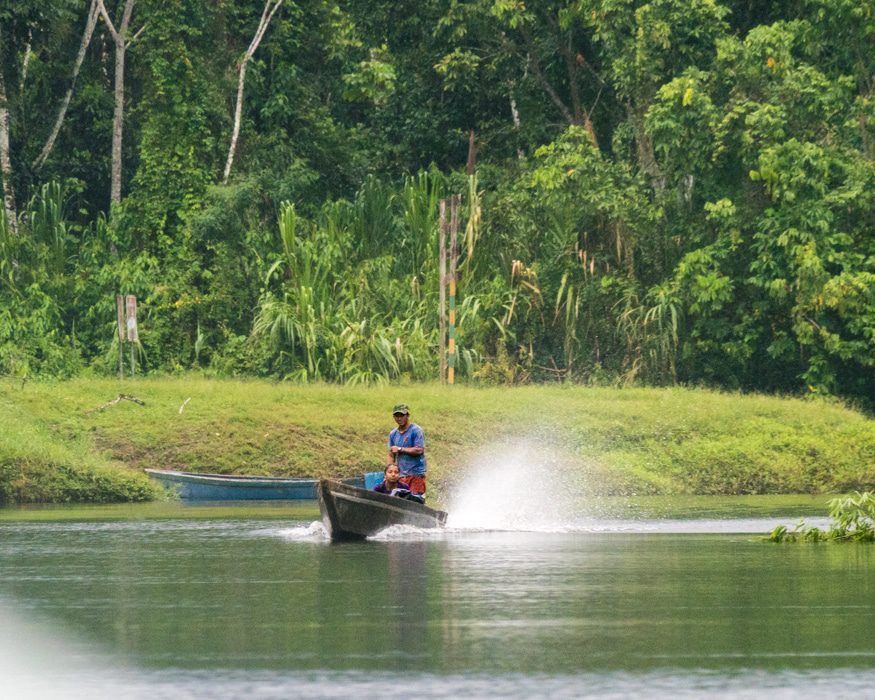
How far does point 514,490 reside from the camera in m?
32.1

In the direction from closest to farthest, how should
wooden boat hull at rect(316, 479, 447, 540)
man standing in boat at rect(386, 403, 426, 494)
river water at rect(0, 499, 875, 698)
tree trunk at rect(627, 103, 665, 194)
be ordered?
river water at rect(0, 499, 875, 698) < wooden boat hull at rect(316, 479, 447, 540) < man standing in boat at rect(386, 403, 426, 494) < tree trunk at rect(627, 103, 665, 194)

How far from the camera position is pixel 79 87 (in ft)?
155

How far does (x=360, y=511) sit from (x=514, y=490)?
10456 millimetres

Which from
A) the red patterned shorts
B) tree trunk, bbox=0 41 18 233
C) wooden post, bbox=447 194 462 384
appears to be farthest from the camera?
tree trunk, bbox=0 41 18 233

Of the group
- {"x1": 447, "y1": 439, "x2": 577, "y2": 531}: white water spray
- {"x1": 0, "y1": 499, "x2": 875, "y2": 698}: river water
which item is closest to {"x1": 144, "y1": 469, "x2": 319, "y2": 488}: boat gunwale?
{"x1": 447, "y1": 439, "x2": 577, "y2": 531}: white water spray

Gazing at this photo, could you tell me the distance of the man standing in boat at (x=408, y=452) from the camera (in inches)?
867

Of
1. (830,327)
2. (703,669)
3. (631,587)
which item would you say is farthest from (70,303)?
(703,669)

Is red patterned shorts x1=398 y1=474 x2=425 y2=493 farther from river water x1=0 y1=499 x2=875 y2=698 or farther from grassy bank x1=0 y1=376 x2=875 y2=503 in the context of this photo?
grassy bank x1=0 y1=376 x2=875 y2=503

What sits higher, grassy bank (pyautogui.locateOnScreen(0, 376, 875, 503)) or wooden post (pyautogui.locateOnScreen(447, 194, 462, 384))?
wooden post (pyautogui.locateOnScreen(447, 194, 462, 384))

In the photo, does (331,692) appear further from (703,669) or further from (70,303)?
(70,303)

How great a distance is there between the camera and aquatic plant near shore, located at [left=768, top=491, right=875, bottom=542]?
21750 mm

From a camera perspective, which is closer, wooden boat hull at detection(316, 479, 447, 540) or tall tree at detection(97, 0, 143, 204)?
wooden boat hull at detection(316, 479, 447, 540)

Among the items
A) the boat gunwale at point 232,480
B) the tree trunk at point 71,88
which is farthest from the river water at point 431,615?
the tree trunk at point 71,88

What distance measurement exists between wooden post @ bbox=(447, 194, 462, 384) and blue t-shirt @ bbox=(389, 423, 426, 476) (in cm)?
1527
